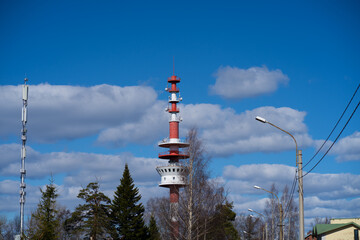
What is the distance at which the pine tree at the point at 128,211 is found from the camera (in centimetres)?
6862

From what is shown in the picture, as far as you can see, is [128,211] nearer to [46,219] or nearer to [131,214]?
[131,214]

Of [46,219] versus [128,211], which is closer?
[46,219]

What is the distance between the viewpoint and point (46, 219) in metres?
46.6

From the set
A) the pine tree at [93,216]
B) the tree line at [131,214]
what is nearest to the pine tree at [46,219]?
the tree line at [131,214]

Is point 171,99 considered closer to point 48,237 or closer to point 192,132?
point 192,132

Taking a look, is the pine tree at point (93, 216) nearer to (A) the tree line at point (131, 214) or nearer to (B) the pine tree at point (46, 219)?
(A) the tree line at point (131, 214)

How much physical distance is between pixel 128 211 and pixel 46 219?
74.6 ft

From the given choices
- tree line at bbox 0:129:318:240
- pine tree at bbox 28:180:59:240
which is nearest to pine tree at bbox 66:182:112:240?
tree line at bbox 0:129:318:240

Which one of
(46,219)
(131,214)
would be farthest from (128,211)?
(46,219)

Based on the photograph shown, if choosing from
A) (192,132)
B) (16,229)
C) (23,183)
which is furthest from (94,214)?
(16,229)

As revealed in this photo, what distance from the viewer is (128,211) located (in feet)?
225

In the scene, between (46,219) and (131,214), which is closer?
(46,219)

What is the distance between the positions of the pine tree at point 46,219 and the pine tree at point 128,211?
67.6 feet

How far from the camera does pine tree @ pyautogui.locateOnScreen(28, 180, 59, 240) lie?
43469 mm
